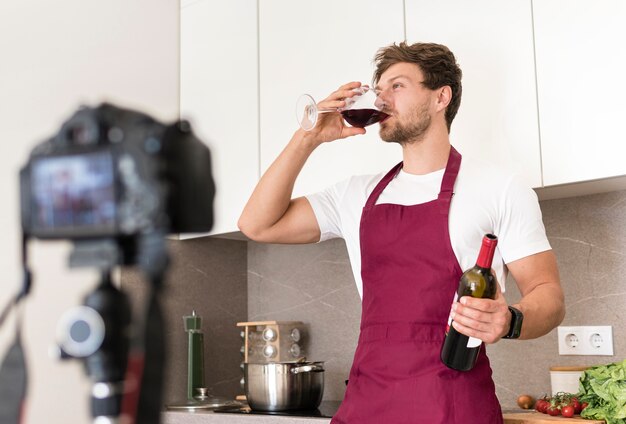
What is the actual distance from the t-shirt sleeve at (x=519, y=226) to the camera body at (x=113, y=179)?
4.10ft

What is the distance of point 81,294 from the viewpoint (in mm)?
239

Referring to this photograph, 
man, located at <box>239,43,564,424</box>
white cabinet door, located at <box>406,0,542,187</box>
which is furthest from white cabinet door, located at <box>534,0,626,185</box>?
man, located at <box>239,43,564,424</box>

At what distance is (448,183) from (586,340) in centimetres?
88

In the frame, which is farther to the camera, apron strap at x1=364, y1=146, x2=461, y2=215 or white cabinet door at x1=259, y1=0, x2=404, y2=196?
white cabinet door at x1=259, y1=0, x2=404, y2=196

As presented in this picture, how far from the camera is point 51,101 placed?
0.25 meters

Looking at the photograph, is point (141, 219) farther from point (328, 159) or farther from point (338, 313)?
point (338, 313)

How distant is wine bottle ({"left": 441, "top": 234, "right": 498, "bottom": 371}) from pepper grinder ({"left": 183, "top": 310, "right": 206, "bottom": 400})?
1.37m

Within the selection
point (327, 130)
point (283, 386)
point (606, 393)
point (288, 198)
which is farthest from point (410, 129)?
point (283, 386)

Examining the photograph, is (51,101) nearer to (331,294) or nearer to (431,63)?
(431,63)

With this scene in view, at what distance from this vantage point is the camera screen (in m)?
0.22

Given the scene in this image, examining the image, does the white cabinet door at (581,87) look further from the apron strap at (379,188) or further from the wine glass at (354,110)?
the wine glass at (354,110)

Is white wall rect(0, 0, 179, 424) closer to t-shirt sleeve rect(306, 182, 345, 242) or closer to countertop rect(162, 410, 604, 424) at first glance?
t-shirt sleeve rect(306, 182, 345, 242)

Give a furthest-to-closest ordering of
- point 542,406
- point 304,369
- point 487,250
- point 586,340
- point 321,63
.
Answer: point 321,63 → point 304,369 → point 586,340 → point 542,406 → point 487,250

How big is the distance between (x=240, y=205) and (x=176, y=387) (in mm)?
692
